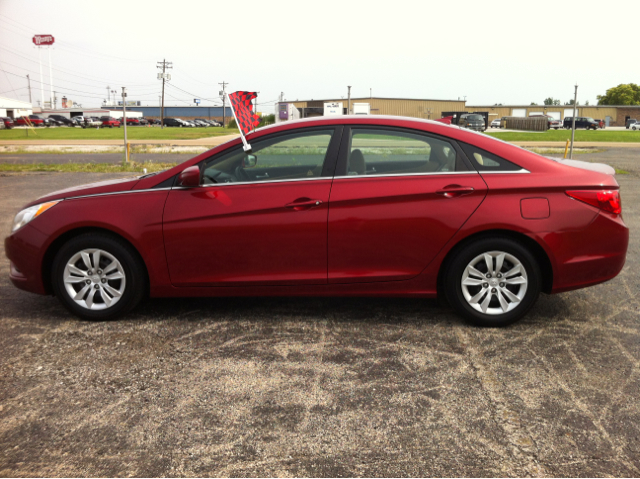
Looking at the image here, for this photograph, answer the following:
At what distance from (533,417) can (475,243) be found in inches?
63.0

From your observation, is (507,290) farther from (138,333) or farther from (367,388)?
(138,333)

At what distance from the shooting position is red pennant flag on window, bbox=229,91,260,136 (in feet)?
16.3

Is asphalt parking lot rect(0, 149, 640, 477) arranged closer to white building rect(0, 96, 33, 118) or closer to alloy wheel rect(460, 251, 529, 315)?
alloy wheel rect(460, 251, 529, 315)

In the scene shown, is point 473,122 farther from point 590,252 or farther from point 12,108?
point 12,108

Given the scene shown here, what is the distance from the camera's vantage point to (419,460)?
2867 mm

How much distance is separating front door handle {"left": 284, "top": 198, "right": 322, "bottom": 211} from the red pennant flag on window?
76 cm

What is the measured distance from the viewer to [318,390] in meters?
3.63

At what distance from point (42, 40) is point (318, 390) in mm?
156636

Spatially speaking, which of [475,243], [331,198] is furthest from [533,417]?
[331,198]

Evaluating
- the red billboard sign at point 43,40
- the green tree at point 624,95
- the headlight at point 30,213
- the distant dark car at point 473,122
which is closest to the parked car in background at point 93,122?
the distant dark car at point 473,122

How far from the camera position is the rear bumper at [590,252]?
4.60 m

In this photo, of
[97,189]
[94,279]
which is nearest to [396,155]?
[97,189]

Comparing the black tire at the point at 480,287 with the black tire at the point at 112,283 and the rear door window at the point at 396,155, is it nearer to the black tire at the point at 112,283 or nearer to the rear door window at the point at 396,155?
the rear door window at the point at 396,155

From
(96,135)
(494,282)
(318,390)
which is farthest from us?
(96,135)
